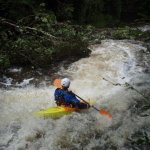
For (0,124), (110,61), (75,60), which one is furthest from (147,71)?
(0,124)

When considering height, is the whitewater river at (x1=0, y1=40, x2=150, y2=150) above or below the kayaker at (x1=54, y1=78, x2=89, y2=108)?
below

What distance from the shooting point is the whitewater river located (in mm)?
6824

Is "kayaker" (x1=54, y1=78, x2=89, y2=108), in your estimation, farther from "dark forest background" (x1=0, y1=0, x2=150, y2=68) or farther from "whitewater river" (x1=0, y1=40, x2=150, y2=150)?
"dark forest background" (x1=0, y1=0, x2=150, y2=68)

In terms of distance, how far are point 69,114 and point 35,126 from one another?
839 millimetres

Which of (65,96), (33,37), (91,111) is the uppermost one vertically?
(33,37)

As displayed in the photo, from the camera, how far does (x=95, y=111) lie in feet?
26.3

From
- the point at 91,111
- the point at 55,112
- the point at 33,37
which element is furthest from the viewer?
the point at 33,37

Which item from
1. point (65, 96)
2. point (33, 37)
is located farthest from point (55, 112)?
point (33, 37)

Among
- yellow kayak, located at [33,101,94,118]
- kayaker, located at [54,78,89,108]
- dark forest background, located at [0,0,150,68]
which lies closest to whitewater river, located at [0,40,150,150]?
yellow kayak, located at [33,101,94,118]

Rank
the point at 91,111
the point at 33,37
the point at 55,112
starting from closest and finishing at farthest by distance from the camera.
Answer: the point at 55,112, the point at 91,111, the point at 33,37

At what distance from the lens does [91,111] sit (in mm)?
8039

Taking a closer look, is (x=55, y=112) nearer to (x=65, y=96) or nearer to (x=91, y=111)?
(x=65, y=96)

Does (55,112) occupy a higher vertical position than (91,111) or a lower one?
A: higher

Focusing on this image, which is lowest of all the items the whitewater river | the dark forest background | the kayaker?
the whitewater river
